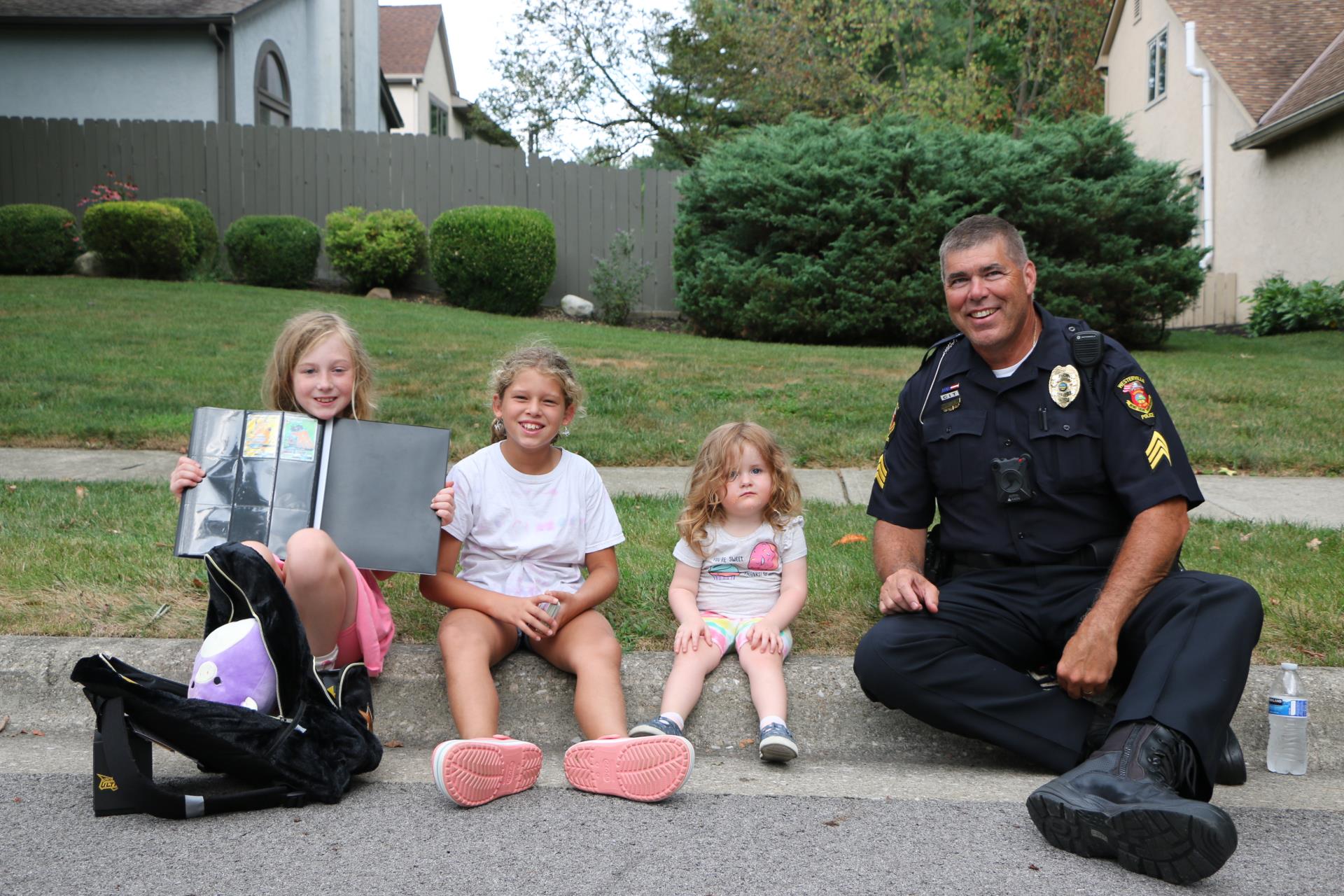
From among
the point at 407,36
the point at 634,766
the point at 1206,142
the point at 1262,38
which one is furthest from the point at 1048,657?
the point at 407,36

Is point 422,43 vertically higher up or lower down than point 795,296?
higher up

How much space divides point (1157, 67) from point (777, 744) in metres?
23.9

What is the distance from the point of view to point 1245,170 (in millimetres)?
19531

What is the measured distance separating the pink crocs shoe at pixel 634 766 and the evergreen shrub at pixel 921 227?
33.1ft

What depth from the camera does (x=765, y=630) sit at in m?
3.60

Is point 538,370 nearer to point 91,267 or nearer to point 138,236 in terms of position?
point 138,236

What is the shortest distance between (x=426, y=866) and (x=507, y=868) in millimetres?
178

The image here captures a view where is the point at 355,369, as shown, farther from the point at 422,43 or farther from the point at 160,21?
the point at 422,43

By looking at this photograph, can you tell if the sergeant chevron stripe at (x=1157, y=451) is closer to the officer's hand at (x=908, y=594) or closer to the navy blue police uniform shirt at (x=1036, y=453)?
the navy blue police uniform shirt at (x=1036, y=453)

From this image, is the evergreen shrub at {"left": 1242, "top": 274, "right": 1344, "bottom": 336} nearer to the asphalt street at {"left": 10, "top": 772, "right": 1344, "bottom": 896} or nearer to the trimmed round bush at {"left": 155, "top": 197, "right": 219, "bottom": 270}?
the trimmed round bush at {"left": 155, "top": 197, "right": 219, "bottom": 270}

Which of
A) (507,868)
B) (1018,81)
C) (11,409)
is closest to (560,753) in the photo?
(507,868)

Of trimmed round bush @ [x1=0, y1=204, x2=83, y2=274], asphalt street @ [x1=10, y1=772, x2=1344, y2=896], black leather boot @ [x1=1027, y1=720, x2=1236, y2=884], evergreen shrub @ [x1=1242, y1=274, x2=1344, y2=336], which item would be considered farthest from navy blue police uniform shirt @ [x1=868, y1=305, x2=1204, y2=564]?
evergreen shrub @ [x1=1242, y1=274, x2=1344, y2=336]

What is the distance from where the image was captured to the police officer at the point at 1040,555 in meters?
2.97

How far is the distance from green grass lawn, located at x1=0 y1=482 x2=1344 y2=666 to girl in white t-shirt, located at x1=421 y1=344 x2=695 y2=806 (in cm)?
36
